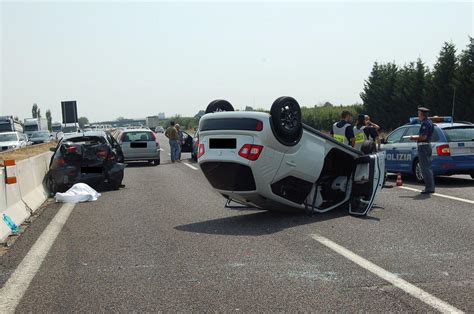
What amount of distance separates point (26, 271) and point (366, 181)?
5409 mm

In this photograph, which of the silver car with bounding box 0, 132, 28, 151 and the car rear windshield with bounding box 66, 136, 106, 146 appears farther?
the silver car with bounding box 0, 132, 28, 151

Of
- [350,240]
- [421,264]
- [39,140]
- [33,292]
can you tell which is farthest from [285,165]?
[39,140]

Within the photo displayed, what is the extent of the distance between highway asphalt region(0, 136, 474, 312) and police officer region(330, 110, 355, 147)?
1.53 metres

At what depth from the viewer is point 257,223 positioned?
8.88 m

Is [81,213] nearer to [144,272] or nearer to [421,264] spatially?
[144,272]

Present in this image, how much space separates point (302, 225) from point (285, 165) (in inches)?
35.1

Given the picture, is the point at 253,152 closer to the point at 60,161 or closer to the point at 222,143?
the point at 222,143

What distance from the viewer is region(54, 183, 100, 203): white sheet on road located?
12.2m

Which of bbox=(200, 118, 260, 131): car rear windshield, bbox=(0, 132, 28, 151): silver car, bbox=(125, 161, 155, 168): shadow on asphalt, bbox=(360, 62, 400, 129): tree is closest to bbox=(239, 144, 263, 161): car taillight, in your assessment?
bbox=(200, 118, 260, 131): car rear windshield

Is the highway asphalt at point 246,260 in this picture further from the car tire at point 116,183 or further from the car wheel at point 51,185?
the car tire at point 116,183

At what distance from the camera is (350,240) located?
7.26 m

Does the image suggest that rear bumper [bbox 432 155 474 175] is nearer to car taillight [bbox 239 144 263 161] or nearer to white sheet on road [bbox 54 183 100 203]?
car taillight [bbox 239 144 263 161]

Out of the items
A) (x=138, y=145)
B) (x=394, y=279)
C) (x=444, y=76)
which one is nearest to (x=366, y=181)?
(x=394, y=279)

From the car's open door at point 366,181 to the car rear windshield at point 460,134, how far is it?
15.2 ft
